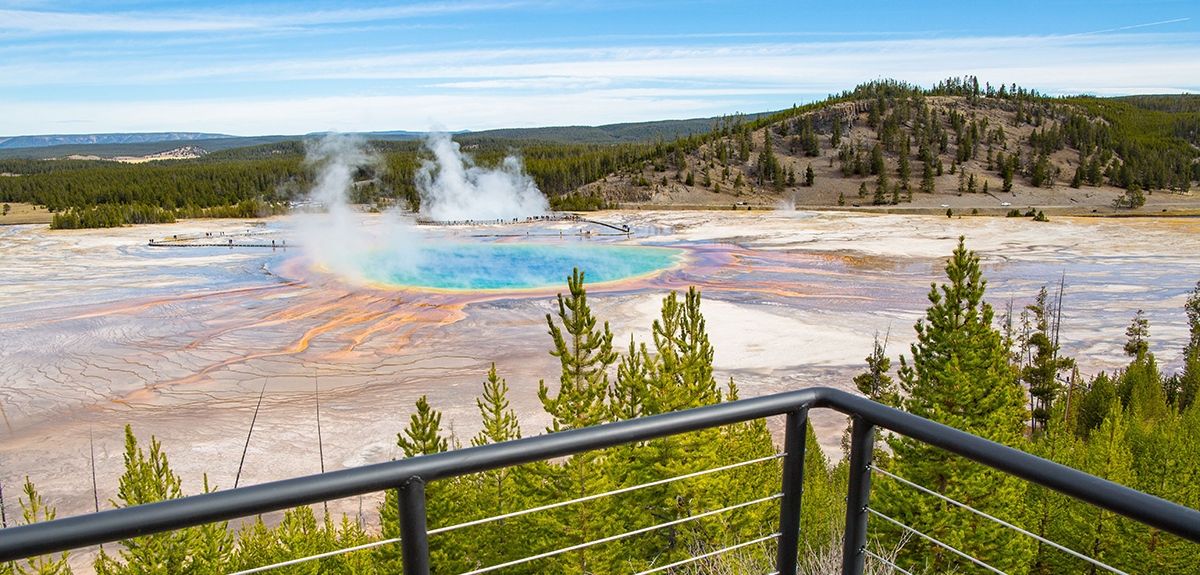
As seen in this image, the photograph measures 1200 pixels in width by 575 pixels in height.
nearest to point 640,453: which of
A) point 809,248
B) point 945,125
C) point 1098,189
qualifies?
point 809,248

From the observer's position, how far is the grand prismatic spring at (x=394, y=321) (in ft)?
52.6

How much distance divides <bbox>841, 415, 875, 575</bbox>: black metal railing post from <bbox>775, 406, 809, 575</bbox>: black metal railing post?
147 millimetres

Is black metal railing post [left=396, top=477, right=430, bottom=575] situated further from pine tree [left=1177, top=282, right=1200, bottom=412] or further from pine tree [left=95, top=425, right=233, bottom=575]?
pine tree [left=1177, top=282, right=1200, bottom=412]

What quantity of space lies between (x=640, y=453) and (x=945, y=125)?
110m

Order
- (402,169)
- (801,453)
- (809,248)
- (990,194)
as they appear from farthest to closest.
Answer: (402,169) < (990,194) < (809,248) < (801,453)

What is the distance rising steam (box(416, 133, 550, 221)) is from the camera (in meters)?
70.4

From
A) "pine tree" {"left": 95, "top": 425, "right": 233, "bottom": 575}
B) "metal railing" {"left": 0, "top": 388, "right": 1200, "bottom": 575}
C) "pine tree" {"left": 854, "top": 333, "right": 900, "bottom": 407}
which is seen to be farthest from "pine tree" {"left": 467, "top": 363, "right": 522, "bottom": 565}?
"metal railing" {"left": 0, "top": 388, "right": 1200, "bottom": 575}

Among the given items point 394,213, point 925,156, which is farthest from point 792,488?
point 925,156

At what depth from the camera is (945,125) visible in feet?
350

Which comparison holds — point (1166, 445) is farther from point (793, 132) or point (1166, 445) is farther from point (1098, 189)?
point (793, 132)

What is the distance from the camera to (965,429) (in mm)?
12289

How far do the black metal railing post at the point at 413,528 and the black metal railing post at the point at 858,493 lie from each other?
1.21 metres

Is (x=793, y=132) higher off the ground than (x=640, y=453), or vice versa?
(x=793, y=132)

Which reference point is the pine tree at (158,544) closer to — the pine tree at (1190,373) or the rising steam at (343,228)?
the pine tree at (1190,373)
